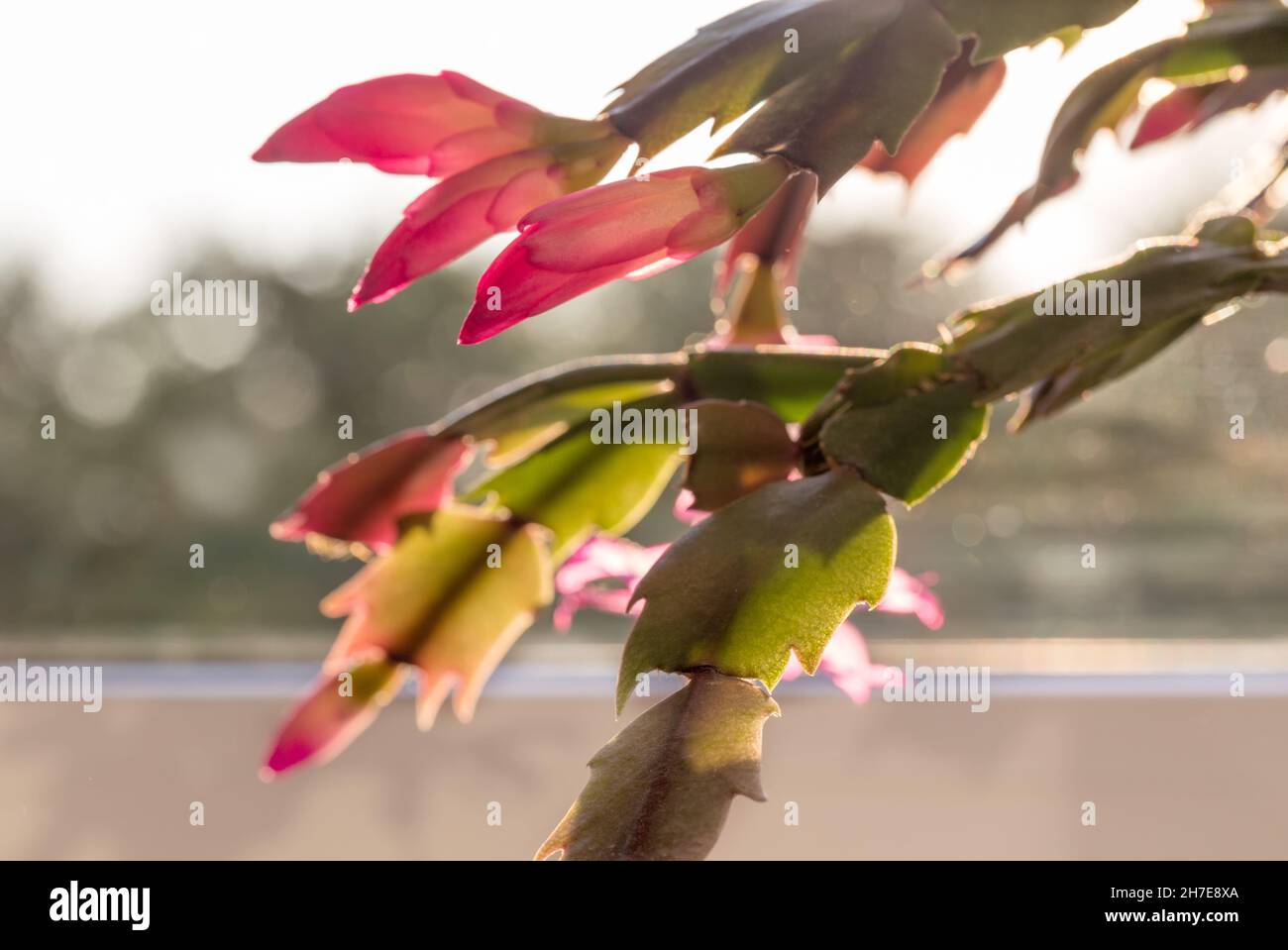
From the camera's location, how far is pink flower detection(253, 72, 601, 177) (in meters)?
0.34

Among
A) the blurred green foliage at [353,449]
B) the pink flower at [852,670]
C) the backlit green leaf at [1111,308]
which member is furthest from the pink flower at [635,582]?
the blurred green foliage at [353,449]

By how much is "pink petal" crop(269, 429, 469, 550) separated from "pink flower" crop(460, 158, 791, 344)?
0.60ft

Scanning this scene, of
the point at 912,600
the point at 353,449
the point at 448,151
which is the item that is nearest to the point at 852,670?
the point at 912,600

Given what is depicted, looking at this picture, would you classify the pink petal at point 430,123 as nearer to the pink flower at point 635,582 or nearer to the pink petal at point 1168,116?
the pink flower at point 635,582

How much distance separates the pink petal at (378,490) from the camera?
43 cm

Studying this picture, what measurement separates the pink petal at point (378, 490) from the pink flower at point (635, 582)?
0.07 metres

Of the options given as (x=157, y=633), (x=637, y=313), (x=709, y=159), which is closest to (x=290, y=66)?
(x=637, y=313)

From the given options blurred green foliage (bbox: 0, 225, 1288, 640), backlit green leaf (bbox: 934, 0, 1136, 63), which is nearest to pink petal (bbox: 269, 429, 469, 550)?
backlit green leaf (bbox: 934, 0, 1136, 63)

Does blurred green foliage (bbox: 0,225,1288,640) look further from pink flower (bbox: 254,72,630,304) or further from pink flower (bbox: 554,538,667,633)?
pink flower (bbox: 254,72,630,304)

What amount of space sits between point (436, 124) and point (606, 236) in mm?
107

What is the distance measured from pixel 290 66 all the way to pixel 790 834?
5.52ft

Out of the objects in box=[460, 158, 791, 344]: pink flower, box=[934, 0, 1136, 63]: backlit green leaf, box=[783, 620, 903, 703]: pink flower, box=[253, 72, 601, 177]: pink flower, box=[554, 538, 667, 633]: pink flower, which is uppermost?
box=[934, 0, 1136, 63]: backlit green leaf
